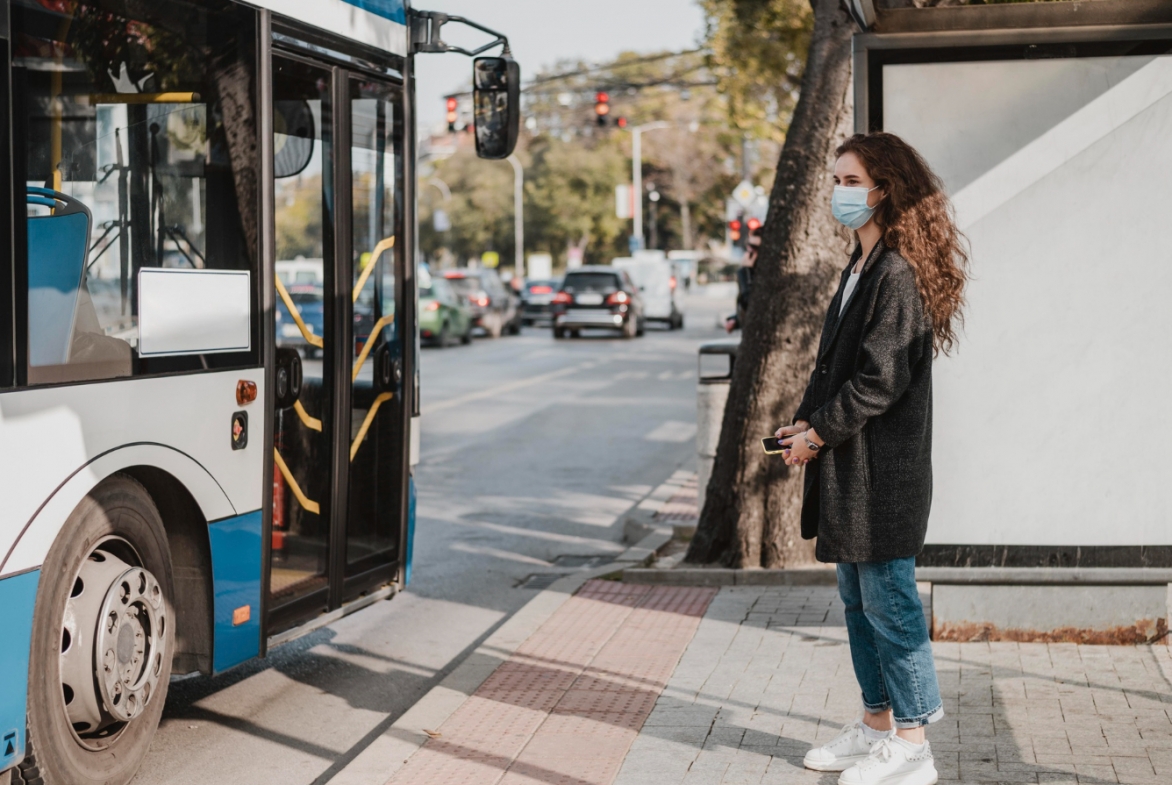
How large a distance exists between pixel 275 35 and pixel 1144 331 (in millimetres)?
3532

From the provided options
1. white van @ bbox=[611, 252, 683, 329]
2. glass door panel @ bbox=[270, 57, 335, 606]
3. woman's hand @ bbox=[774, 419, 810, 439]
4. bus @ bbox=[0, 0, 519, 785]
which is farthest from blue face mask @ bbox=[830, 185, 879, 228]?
white van @ bbox=[611, 252, 683, 329]

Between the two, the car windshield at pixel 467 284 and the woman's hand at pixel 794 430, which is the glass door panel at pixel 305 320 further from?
the car windshield at pixel 467 284

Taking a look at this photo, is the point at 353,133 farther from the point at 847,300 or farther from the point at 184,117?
the point at 847,300

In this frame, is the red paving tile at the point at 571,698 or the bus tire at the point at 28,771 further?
the red paving tile at the point at 571,698

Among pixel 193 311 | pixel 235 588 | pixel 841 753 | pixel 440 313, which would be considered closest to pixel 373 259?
pixel 193 311

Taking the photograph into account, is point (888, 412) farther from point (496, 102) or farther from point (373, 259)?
point (496, 102)

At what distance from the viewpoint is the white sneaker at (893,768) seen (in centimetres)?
448

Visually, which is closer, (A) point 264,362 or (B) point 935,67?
(A) point 264,362

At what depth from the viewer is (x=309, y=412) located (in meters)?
6.01

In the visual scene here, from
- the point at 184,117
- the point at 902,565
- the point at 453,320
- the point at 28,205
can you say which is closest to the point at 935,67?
the point at 902,565

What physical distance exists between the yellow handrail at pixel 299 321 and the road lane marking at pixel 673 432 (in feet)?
33.3

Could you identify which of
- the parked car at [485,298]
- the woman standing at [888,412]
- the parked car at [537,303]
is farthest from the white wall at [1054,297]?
the parked car at [537,303]

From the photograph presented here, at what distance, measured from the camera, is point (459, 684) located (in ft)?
19.9

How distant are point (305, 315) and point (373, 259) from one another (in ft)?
1.70
